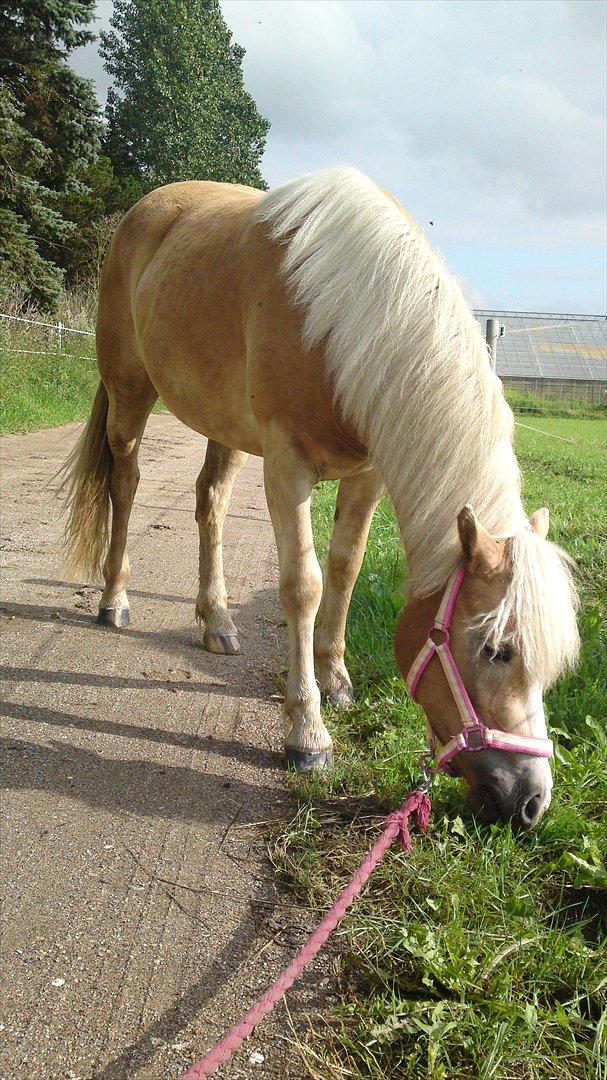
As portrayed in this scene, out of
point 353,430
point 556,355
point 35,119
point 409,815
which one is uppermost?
point 35,119

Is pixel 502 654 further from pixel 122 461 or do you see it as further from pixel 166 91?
pixel 166 91

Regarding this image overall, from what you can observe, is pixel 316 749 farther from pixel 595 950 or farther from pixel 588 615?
pixel 588 615

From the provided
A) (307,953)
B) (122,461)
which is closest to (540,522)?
(307,953)

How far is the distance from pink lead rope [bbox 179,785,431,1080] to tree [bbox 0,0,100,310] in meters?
16.9

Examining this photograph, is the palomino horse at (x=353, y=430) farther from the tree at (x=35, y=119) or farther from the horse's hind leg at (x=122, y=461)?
the tree at (x=35, y=119)

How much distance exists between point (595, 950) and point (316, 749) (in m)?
1.11

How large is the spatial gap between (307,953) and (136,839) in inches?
34.2

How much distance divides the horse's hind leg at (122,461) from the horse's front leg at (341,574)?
129 centimetres

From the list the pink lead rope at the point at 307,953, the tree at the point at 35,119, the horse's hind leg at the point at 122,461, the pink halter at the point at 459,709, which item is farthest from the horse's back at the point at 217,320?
the tree at the point at 35,119

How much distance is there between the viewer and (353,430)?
2.75 meters

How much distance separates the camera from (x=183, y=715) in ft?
10.4

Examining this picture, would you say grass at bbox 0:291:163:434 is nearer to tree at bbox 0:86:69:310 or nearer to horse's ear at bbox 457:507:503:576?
tree at bbox 0:86:69:310

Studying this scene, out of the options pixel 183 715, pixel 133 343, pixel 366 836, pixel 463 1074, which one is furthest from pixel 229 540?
pixel 463 1074

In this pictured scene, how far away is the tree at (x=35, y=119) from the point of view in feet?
54.8
